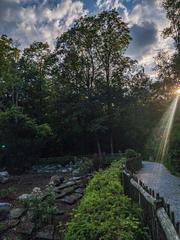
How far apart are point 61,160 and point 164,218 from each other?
23126 mm

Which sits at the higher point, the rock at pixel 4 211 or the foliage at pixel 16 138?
the foliage at pixel 16 138

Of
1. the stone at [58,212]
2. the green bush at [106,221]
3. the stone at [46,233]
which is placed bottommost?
the stone at [46,233]

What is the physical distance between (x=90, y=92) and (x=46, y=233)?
24525mm

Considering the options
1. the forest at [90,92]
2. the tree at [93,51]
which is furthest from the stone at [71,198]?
the tree at [93,51]

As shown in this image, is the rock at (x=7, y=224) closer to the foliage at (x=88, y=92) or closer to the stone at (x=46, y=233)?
the stone at (x=46, y=233)

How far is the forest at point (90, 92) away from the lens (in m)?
29.7

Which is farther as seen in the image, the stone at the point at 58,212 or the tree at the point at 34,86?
the tree at the point at 34,86

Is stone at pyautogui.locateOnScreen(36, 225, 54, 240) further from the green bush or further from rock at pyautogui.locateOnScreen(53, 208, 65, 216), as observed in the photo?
the green bush

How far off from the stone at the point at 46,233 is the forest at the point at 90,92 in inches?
874

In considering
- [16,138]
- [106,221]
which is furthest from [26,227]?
[16,138]

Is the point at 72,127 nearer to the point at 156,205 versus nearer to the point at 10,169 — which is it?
the point at 10,169

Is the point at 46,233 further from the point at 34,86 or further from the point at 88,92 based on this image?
the point at 34,86

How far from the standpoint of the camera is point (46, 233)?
5965 millimetres

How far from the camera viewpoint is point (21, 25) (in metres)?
11.0
